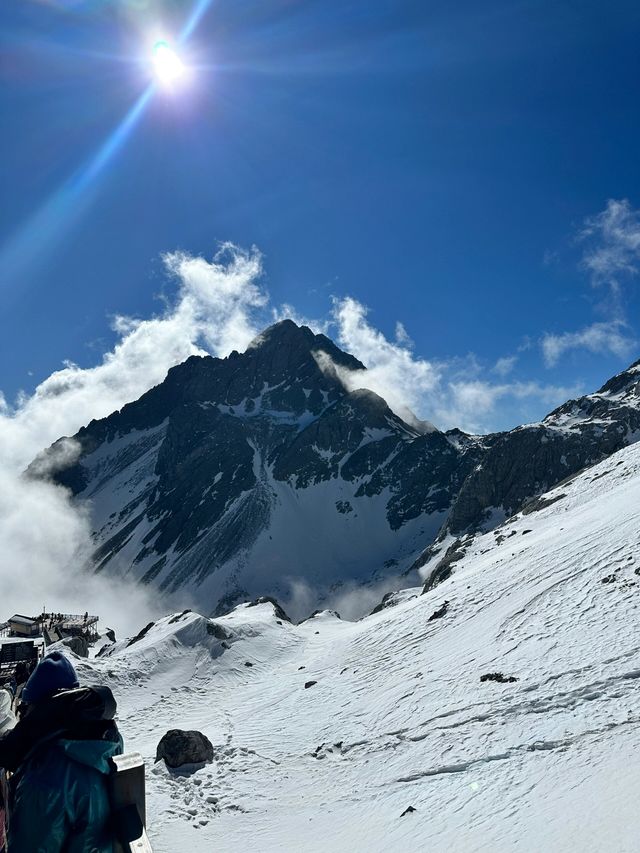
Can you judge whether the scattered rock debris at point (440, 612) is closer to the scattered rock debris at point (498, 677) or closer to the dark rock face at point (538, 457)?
the scattered rock debris at point (498, 677)

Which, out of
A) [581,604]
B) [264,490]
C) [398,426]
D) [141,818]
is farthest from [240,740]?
[398,426]

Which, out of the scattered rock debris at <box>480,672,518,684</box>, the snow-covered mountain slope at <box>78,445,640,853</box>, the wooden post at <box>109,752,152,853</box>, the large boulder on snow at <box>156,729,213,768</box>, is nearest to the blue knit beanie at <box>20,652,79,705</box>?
the wooden post at <box>109,752,152,853</box>

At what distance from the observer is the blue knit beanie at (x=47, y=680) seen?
315 cm

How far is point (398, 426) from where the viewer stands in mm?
197125

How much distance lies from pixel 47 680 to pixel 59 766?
20.5 inches

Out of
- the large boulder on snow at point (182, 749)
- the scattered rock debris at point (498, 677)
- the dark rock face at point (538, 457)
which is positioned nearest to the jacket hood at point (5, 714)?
the scattered rock debris at point (498, 677)

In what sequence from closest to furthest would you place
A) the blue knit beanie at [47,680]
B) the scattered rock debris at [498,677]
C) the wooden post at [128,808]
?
the wooden post at [128,808]
the blue knit beanie at [47,680]
the scattered rock debris at [498,677]

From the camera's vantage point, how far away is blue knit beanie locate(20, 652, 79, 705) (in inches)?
124

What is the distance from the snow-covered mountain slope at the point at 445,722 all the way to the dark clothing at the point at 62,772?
19.3 feet

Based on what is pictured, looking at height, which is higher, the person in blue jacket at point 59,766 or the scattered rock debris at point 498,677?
the person in blue jacket at point 59,766

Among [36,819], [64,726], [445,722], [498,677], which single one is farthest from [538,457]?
[36,819]

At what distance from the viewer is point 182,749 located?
1653 cm

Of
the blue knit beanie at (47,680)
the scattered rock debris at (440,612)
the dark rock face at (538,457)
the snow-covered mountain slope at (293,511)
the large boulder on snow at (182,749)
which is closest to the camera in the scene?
the blue knit beanie at (47,680)

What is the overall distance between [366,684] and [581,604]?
988cm
